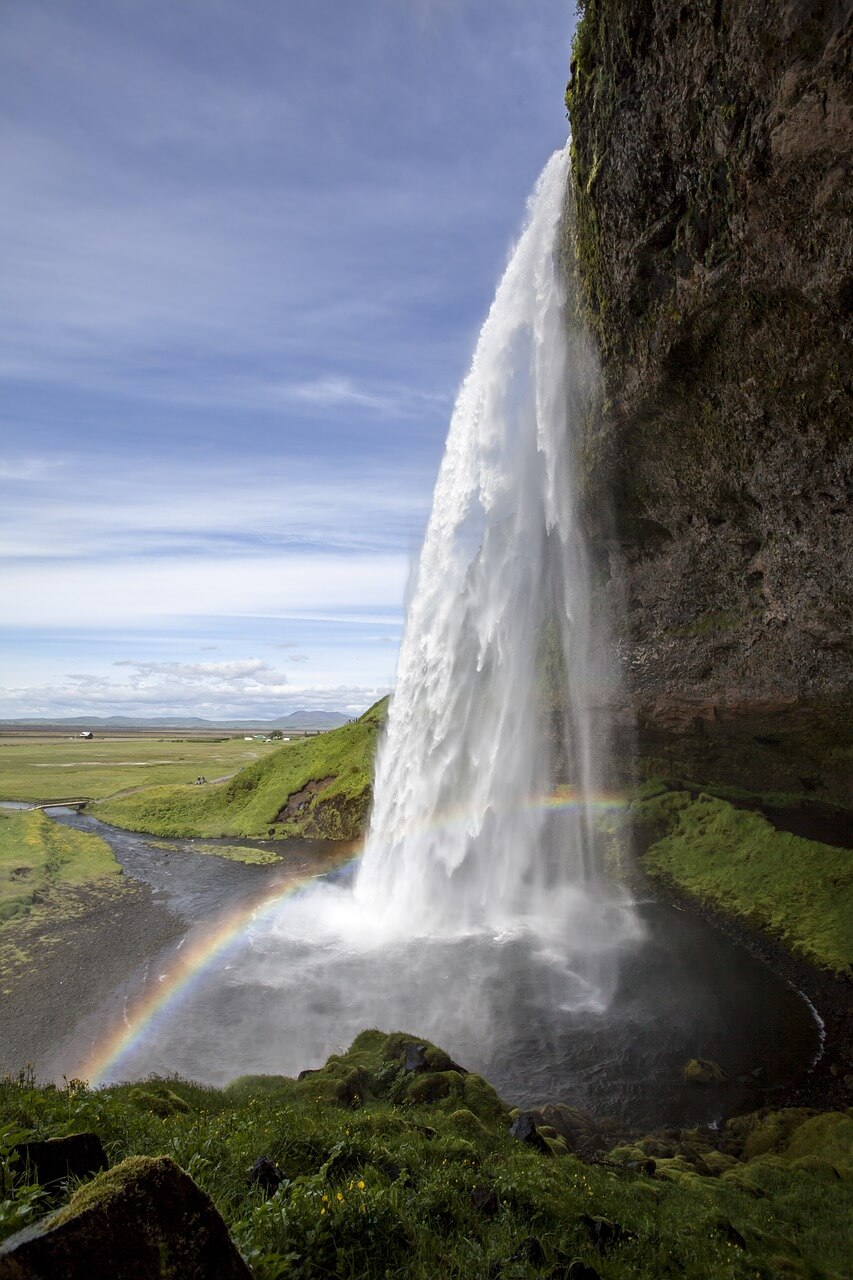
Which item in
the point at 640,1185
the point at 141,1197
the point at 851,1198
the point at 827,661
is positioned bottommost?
the point at 851,1198

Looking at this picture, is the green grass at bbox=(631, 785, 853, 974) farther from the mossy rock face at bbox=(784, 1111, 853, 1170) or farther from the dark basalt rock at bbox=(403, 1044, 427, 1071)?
the dark basalt rock at bbox=(403, 1044, 427, 1071)

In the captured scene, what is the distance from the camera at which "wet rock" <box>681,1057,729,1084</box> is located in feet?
51.8

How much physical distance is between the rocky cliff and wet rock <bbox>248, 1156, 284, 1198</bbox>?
17.9 meters

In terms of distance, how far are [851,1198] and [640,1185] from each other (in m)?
3.63

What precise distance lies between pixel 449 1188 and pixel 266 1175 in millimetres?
2137

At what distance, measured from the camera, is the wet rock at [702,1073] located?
1577 centimetres

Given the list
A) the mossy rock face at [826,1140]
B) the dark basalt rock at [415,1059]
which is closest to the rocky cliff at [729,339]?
the mossy rock face at [826,1140]

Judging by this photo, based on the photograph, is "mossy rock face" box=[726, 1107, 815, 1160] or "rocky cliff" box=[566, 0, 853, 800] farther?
"rocky cliff" box=[566, 0, 853, 800]

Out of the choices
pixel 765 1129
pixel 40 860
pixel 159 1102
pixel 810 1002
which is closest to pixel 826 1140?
pixel 765 1129

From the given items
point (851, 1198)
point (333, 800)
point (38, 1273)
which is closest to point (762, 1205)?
point (851, 1198)

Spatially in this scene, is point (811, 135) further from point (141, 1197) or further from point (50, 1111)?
point (50, 1111)

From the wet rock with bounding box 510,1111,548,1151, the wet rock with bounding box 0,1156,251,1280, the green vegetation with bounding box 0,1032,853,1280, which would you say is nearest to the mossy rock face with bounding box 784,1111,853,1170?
the green vegetation with bounding box 0,1032,853,1280

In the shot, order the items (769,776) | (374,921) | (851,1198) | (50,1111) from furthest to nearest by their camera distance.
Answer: (769,776) → (374,921) → (851,1198) → (50,1111)

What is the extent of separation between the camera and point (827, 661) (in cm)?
2373
